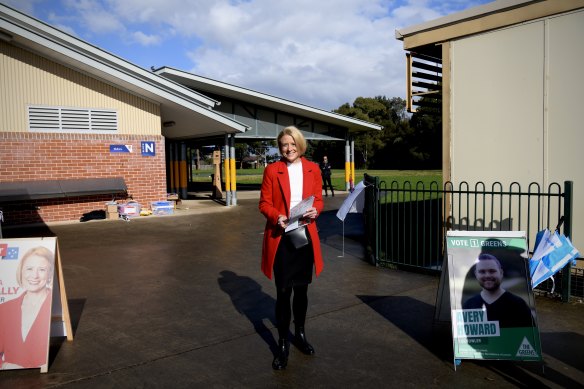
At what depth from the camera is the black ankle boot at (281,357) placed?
12.1 ft

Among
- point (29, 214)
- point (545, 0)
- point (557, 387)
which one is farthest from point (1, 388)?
point (29, 214)

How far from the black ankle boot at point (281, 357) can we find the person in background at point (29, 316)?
1857mm

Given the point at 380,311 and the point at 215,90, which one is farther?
the point at 215,90

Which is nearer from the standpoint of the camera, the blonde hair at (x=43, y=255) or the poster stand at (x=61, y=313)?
the blonde hair at (x=43, y=255)

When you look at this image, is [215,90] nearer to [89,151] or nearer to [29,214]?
[89,151]

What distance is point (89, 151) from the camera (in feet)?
43.5

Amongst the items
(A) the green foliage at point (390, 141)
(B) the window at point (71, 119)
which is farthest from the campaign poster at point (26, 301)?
(A) the green foliage at point (390, 141)

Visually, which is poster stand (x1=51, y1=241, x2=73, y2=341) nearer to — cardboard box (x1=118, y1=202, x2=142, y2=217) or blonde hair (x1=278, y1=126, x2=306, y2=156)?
blonde hair (x1=278, y1=126, x2=306, y2=156)

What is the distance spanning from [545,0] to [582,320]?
4408 mm

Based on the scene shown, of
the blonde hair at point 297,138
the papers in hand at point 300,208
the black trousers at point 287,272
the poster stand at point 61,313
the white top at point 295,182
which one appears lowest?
the poster stand at point 61,313

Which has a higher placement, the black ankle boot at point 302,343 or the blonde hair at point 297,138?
the blonde hair at point 297,138

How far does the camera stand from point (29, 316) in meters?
3.81

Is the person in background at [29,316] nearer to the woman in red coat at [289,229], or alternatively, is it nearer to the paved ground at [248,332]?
the paved ground at [248,332]

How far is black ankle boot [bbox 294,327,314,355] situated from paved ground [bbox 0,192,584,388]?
0.24ft
